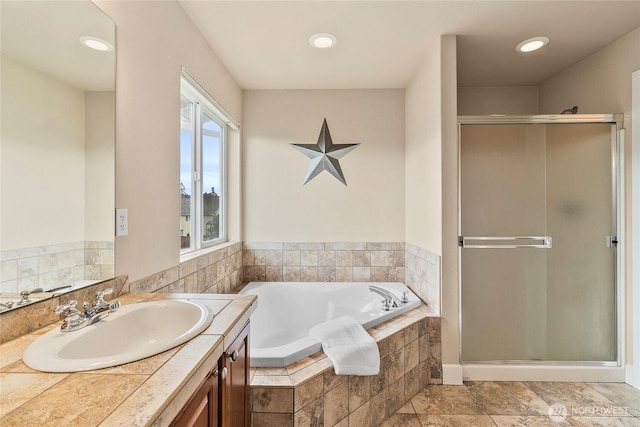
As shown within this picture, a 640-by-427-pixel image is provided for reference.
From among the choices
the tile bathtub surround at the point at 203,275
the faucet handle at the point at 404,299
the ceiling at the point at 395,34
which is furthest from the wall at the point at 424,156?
the tile bathtub surround at the point at 203,275

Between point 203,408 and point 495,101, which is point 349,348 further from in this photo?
point 495,101

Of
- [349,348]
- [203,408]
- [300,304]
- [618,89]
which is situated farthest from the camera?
[300,304]

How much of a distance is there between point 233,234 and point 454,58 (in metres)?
2.31

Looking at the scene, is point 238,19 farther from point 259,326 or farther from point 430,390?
point 430,390

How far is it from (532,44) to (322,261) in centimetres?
240

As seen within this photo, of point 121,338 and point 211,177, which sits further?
point 211,177

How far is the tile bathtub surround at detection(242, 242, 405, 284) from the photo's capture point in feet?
9.55

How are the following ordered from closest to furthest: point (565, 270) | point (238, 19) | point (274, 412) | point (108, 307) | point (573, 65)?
point (108, 307)
point (274, 412)
point (238, 19)
point (565, 270)
point (573, 65)

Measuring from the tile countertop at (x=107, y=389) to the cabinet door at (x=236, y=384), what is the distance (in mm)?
192

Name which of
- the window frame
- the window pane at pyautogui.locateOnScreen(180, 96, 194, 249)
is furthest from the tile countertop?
the window frame

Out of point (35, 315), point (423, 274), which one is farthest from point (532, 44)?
point (35, 315)

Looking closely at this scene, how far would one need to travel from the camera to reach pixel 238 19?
1861mm

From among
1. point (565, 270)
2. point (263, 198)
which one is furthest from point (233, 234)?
point (565, 270)

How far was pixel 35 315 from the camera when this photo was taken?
877 millimetres
